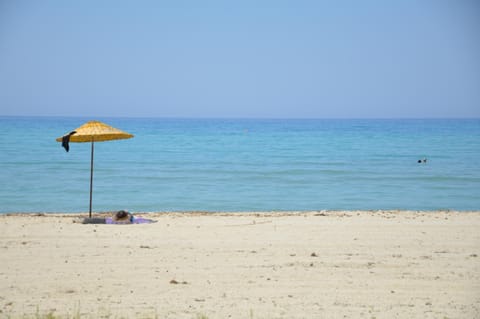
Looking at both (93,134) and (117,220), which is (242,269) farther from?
(93,134)

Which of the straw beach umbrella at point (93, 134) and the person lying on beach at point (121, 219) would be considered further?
the straw beach umbrella at point (93, 134)

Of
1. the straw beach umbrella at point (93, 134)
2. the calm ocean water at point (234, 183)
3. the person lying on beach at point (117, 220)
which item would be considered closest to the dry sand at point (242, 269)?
the person lying on beach at point (117, 220)

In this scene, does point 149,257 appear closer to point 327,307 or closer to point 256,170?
point 327,307

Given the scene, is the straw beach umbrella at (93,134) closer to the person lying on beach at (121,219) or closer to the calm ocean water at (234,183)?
the person lying on beach at (121,219)

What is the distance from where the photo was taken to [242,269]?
700cm

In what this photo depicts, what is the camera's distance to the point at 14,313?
17.2 feet

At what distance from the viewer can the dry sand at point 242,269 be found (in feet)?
18.1

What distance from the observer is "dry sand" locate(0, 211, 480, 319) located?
5520 mm

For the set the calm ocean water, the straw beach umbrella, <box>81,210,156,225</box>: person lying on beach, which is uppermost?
the straw beach umbrella

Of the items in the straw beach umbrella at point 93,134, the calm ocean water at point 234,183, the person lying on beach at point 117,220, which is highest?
the straw beach umbrella at point 93,134

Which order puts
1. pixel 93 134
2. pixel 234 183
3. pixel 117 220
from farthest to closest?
pixel 234 183
pixel 93 134
pixel 117 220

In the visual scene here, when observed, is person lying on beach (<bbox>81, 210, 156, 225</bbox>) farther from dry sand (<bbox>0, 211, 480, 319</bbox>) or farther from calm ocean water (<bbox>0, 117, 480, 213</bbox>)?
calm ocean water (<bbox>0, 117, 480, 213</bbox>)

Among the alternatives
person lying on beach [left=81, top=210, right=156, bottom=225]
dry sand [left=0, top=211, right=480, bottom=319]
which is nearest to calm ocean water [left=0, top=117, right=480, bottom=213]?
person lying on beach [left=81, top=210, right=156, bottom=225]

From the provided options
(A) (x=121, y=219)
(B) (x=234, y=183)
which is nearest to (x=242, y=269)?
(A) (x=121, y=219)
